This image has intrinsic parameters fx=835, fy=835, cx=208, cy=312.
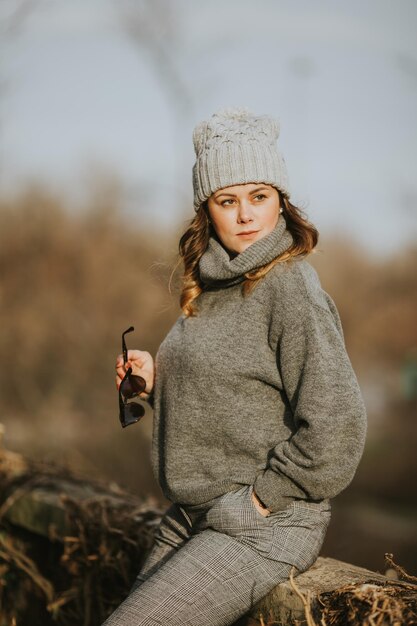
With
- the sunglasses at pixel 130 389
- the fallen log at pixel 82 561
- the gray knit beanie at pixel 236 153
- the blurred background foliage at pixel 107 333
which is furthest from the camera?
the blurred background foliage at pixel 107 333

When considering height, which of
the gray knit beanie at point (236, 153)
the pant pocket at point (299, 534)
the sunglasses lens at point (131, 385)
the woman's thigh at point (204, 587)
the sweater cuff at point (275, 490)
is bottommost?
the woman's thigh at point (204, 587)

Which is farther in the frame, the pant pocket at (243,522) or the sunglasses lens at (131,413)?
the sunglasses lens at (131,413)

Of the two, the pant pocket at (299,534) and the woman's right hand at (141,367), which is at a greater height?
the woman's right hand at (141,367)

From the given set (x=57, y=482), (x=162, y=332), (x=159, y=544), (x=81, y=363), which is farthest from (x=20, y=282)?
(x=159, y=544)

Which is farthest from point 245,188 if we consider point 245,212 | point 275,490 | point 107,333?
point 107,333

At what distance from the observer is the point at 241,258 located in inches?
105

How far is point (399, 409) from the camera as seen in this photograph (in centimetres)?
1191

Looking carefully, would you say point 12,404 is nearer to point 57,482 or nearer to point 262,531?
point 57,482

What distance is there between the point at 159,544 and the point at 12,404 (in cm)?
901

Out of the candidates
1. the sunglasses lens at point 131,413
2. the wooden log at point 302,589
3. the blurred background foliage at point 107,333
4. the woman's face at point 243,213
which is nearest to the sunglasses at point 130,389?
the sunglasses lens at point 131,413

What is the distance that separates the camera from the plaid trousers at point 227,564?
2.38 m

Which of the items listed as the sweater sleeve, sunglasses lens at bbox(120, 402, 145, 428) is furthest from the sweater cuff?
sunglasses lens at bbox(120, 402, 145, 428)

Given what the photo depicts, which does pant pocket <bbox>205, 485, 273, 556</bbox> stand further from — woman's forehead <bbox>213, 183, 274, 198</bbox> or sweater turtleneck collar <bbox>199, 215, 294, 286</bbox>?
woman's forehead <bbox>213, 183, 274, 198</bbox>

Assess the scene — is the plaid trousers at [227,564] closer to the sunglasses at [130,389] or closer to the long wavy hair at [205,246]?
the sunglasses at [130,389]
